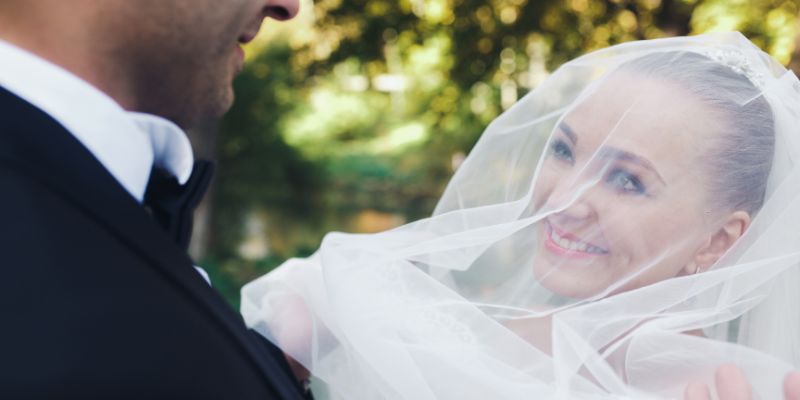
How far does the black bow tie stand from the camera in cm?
158

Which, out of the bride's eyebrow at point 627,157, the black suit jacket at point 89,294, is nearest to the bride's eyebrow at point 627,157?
the bride's eyebrow at point 627,157

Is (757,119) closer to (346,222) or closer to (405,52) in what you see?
(405,52)

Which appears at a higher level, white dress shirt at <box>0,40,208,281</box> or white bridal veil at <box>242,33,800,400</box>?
white dress shirt at <box>0,40,208,281</box>

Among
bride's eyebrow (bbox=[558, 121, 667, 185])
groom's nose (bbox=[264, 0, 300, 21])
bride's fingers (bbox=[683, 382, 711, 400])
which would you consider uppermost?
groom's nose (bbox=[264, 0, 300, 21])

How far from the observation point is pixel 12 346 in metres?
1.14

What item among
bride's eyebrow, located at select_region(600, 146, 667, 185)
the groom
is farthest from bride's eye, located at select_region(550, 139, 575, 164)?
the groom

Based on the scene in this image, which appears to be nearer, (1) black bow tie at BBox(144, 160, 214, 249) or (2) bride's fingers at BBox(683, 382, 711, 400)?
(1) black bow tie at BBox(144, 160, 214, 249)

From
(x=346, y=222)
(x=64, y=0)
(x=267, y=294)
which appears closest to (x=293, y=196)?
(x=346, y=222)

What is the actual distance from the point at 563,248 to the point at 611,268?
0.44 ft

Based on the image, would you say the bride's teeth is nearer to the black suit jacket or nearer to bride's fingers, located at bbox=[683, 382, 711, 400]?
bride's fingers, located at bbox=[683, 382, 711, 400]

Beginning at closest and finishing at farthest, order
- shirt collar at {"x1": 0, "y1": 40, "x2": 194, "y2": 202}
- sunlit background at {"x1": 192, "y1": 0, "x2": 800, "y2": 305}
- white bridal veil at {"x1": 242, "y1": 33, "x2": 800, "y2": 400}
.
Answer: shirt collar at {"x1": 0, "y1": 40, "x2": 194, "y2": 202} → white bridal veil at {"x1": 242, "y1": 33, "x2": 800, "y2": 400} → sunlit background at {"x1": 192, "y1": 0, "x2": 800, "y2": 305}

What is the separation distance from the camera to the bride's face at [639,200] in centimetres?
213

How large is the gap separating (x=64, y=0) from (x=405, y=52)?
686cm

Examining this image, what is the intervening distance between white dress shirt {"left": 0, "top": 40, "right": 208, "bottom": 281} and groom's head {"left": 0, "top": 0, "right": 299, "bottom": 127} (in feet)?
0.07
